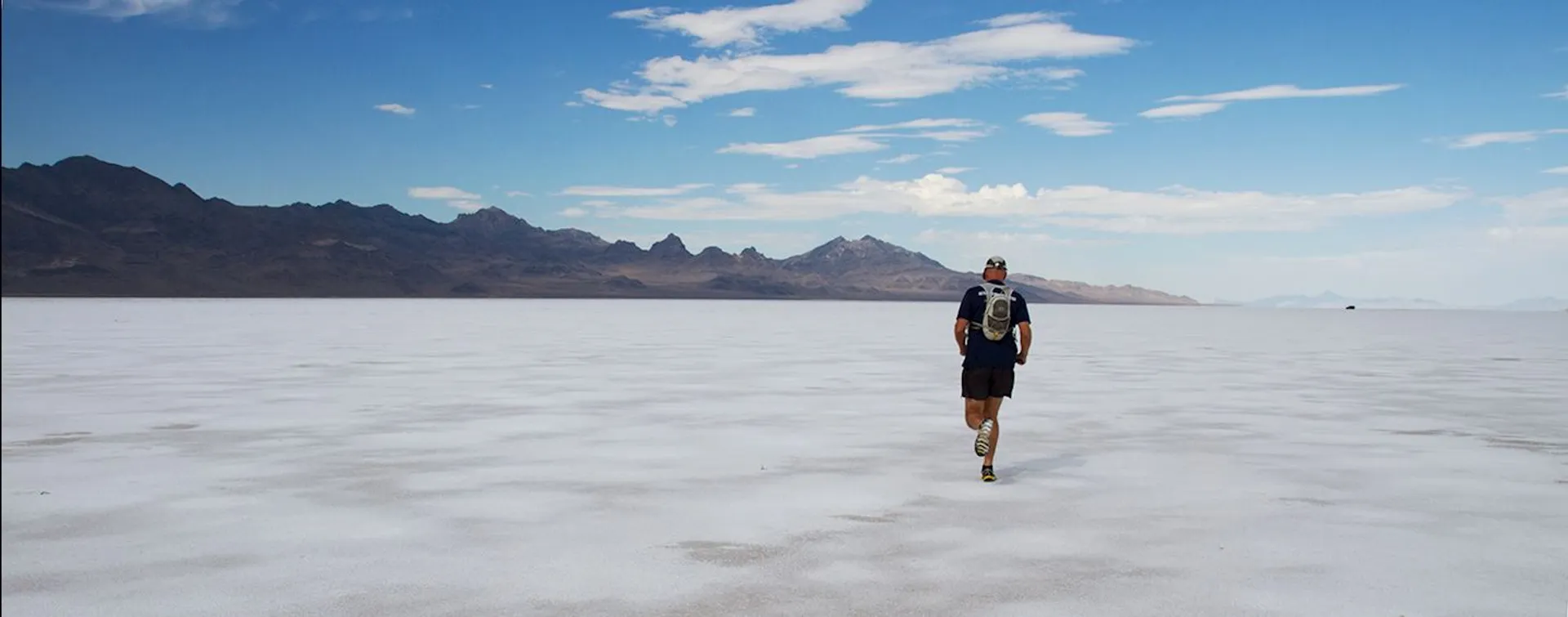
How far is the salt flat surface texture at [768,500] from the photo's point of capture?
21.2ft

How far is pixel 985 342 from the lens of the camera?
10.4 m

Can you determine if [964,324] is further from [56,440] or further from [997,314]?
[56,440]

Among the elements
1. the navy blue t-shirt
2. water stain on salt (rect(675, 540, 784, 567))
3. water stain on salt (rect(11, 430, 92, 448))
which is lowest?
water stain on salt (rect(11, 430, 92, 448))

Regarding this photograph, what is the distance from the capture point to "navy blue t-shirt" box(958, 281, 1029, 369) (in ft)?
34.0

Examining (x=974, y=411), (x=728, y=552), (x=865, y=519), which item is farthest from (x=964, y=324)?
(x=728, y=552)

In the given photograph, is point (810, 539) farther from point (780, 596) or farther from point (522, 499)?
point (522, 499)

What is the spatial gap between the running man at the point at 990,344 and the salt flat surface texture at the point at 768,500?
0.47 m

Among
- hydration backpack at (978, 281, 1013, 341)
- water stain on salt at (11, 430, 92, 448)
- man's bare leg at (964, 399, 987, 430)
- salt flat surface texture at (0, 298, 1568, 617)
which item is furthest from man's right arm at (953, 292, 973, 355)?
water stain on salt at (11, 430, 92, 448)

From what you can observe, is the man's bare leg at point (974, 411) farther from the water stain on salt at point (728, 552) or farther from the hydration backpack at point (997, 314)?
the water stain on salt at point (728, 552)

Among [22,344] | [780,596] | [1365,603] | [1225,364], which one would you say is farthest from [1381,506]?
[22,344]

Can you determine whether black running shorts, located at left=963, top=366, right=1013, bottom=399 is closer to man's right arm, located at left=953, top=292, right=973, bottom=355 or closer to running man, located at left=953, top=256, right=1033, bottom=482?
running man, located at left=953, top=256, right=1033, bottom=482

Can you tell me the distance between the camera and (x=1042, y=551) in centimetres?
748

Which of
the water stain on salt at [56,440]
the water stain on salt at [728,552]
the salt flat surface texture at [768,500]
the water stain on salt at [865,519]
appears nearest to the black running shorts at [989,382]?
the salt flat surface texture at [768,500]

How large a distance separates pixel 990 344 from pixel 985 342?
42 millimetres
